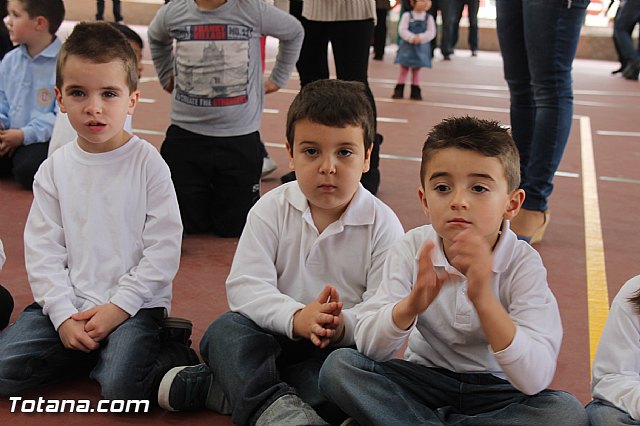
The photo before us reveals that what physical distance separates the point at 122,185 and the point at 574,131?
13.9ft

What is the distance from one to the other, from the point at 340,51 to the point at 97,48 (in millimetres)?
1632

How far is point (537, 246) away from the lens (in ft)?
10.6

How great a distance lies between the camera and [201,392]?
1.99 m

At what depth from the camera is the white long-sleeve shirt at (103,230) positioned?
85.0 inches

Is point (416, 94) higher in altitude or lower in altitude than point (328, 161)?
lower

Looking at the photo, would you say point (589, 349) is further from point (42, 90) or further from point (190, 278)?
point (42, 90)

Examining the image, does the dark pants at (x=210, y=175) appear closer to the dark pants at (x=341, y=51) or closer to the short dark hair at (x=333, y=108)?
the dark pants at (x=341, y=51)

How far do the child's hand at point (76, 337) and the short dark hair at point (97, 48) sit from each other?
0.59 meters

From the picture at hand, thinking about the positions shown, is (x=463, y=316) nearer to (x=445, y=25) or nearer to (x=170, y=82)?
(x=170, y=82)

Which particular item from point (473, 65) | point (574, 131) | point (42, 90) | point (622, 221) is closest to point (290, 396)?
point (622, 221)

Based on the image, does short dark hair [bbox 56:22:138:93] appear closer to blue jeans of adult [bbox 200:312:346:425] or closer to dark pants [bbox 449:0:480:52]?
blue jeans of adult [bbox 200:312:346:425]

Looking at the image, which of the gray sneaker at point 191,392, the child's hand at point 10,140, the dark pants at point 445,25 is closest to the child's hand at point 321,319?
the gray sneaker at point 191,392

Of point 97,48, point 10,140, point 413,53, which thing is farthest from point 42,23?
point 413,53

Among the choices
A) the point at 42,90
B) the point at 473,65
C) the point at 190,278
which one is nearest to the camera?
the point at 190,278
